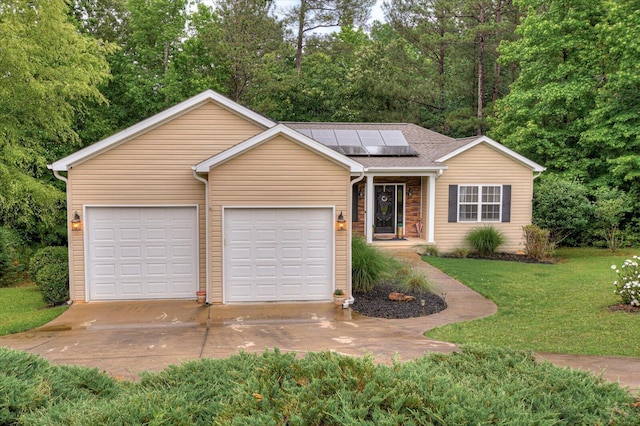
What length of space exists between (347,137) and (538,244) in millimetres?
8140

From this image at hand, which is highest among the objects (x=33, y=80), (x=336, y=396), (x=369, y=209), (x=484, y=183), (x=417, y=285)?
(x=33, y=80)

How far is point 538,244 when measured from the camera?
51.9 ft

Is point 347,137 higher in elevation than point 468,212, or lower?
higher

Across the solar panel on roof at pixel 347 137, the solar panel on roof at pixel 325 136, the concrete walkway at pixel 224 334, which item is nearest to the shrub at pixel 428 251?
the solar panel on roof at pixel 347 137

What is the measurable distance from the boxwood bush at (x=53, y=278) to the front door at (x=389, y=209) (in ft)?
36.0

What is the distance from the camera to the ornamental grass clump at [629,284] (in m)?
8.54

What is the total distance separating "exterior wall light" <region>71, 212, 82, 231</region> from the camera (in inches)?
396

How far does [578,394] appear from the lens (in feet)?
9.67

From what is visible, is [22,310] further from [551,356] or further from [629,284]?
[629,284]

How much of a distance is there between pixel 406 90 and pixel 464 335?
20.8 metres

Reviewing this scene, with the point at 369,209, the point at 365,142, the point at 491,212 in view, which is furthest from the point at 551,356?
the point at 365,142

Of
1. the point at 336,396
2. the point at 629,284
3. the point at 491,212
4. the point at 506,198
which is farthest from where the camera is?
the point at 491,212

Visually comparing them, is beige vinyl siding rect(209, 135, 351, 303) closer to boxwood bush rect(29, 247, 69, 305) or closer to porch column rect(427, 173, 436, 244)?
boxwood bush rect(29, 247, 69, 305)

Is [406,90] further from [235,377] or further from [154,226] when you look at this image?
[235,377]
